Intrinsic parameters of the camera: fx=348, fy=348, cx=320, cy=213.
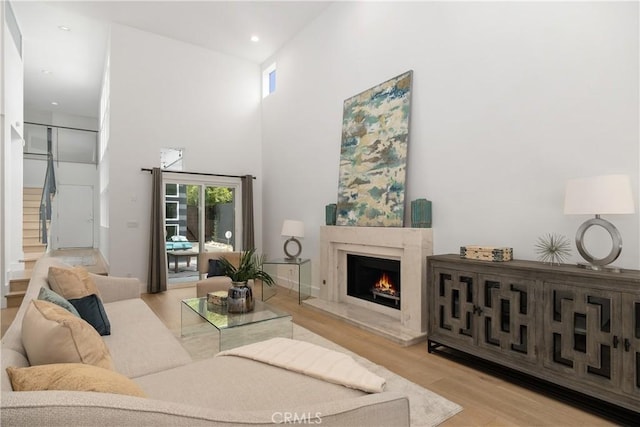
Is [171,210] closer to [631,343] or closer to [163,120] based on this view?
[163,120]

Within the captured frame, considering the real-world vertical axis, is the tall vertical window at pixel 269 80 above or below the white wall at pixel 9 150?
above

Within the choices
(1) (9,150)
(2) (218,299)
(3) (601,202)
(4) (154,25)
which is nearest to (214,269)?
(2) (218,299)

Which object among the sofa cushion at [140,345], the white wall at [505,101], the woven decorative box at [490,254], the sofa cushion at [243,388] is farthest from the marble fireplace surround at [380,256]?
the sofa cushion at [140,345]

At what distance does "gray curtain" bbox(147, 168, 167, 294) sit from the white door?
22.4ft

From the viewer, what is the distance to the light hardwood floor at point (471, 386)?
6.97 ft

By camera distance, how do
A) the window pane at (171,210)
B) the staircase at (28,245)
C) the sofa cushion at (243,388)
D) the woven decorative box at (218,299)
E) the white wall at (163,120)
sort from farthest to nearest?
the window pane at (171,210)
the white wall at (163,120)
the staircase at (28,245)
the woven decorative box at (218,299)
the sofa cushion at (243,388)

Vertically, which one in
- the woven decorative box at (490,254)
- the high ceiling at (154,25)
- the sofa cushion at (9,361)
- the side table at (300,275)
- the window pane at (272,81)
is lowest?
the side table at (300,275)

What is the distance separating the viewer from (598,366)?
2111 mm

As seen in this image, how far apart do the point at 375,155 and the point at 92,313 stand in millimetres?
3270

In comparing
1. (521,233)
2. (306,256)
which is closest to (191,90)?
(306,256)

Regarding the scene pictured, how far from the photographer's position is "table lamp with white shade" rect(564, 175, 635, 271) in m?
2.15

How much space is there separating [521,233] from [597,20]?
1674 mm

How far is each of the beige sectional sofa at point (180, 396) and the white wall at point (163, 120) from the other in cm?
327

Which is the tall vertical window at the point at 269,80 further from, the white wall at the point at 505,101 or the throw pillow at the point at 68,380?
the throw pillow at the point at 68,380
